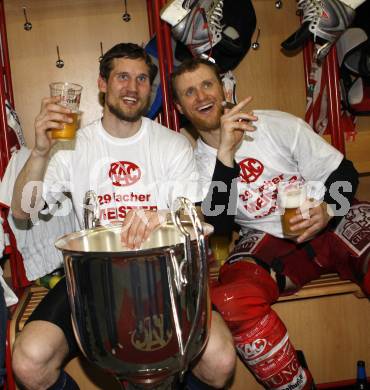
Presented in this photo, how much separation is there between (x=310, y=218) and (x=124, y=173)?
24.7 inches

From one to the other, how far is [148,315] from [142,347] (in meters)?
0.06

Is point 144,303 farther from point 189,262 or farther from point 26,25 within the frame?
point 26,25

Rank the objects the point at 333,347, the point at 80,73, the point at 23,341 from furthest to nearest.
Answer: the point at 80,73
the point at 333,347
the point at 23,341

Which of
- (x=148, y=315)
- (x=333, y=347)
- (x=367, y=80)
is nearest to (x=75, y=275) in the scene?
(x=148, y=315)

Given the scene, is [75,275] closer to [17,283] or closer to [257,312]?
[257,312]

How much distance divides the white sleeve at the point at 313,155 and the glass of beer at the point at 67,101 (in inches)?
29.5

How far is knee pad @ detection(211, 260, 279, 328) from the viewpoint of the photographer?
4.96 ft

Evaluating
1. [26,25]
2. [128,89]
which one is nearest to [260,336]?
[128,89]

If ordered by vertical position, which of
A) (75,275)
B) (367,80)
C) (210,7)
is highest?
(210,7)

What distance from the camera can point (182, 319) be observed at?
97 centimetres

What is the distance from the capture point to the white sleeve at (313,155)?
1789 mm

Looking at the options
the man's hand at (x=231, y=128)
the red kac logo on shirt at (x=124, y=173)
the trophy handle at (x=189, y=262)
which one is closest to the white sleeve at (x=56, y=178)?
the red kac logo on shirt at (x=124, y=173)

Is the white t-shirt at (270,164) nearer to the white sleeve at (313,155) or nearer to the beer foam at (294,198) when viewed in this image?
the white sleeve at (313,155)

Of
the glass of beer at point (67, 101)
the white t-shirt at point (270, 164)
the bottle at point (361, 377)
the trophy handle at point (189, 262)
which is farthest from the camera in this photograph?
the white t-shirt at point (270, 164)
